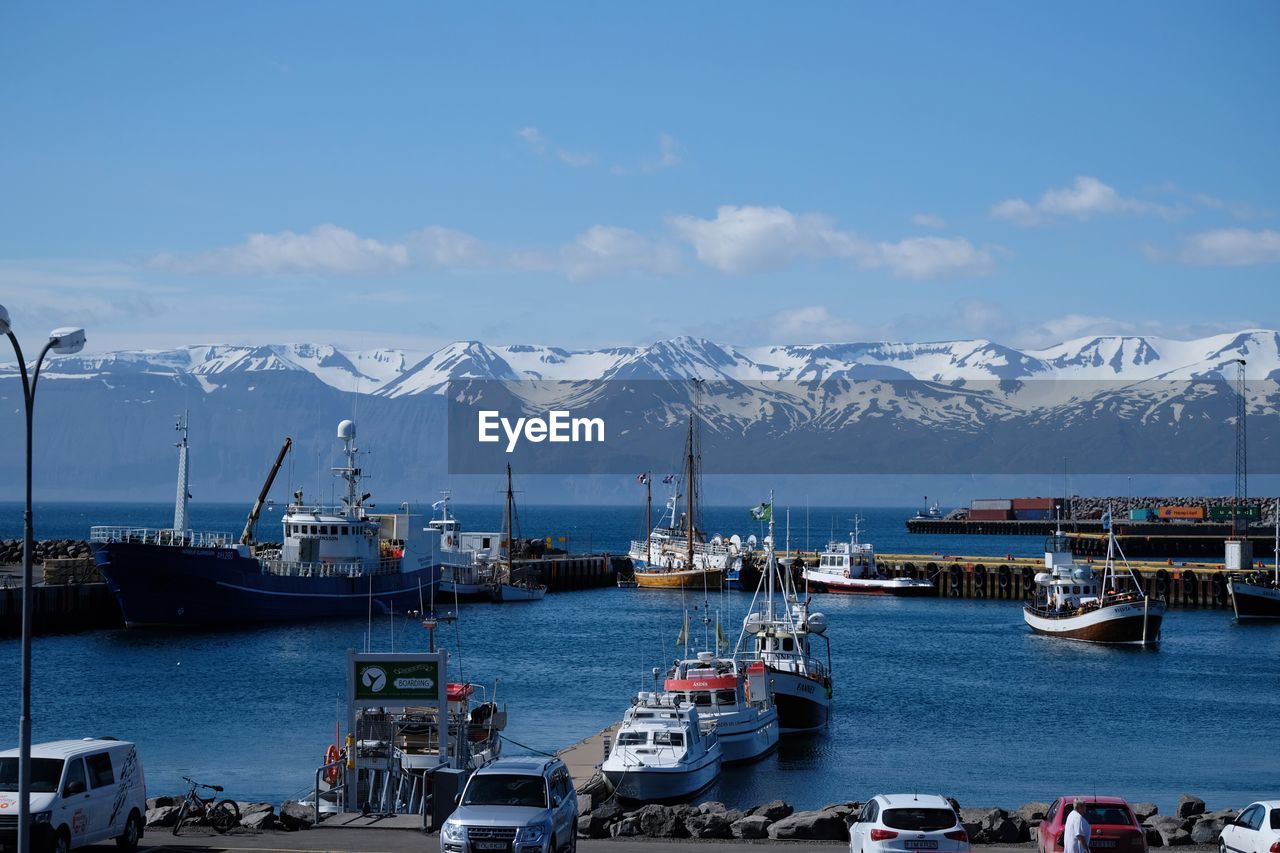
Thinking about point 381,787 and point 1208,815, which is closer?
point 1208,815

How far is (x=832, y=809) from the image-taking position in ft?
96.2

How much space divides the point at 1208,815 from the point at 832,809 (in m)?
7.16

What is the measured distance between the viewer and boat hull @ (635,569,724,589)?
12775cm

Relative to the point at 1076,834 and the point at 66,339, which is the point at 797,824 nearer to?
the point at 1076,834

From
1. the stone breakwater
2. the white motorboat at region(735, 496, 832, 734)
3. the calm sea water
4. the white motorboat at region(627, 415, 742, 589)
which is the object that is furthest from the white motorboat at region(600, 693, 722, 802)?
the white motorboat at region(627, 415, 742, 589)

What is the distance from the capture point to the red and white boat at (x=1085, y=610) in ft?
272

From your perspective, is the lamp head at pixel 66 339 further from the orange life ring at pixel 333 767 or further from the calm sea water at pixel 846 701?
the calm sea water at pixel 846 701

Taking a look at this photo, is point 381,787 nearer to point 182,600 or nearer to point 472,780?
point 472,780

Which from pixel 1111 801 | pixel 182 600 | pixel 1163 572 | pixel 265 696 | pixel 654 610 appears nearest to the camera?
pixel 1111 801

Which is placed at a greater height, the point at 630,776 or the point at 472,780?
the point at 472,780

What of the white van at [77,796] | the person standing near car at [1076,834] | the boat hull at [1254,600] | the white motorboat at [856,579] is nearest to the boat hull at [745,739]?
the white van at [77,796]

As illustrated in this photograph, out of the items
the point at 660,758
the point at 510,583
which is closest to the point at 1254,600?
the point at 510,583

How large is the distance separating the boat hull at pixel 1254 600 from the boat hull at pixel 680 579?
41.7 meters

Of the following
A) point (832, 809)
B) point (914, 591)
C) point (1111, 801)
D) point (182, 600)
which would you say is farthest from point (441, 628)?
point (1111, 801)
